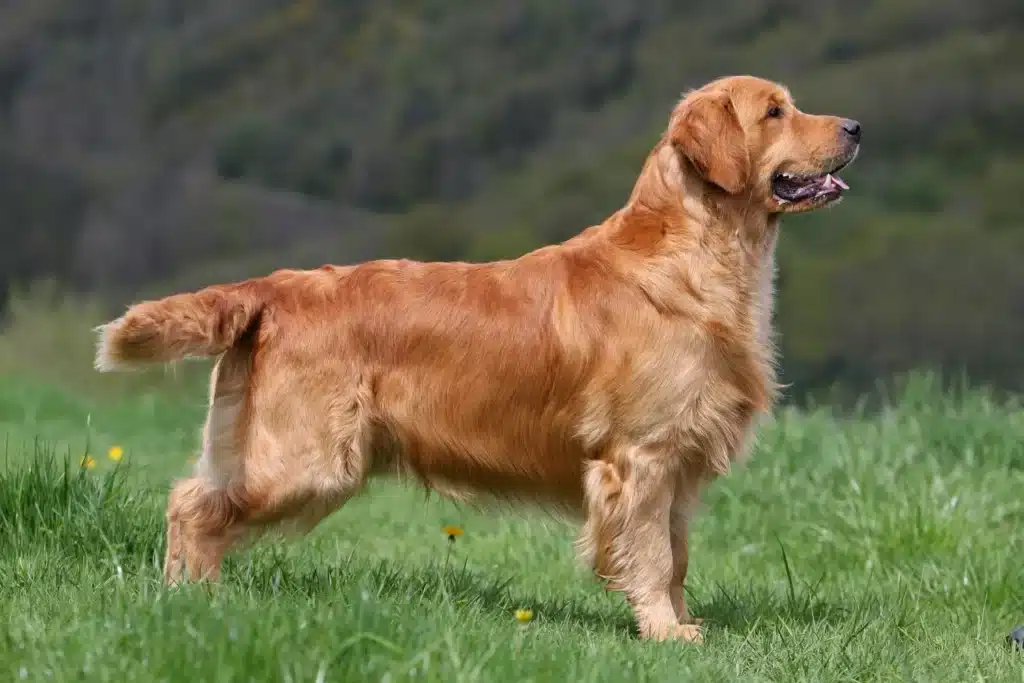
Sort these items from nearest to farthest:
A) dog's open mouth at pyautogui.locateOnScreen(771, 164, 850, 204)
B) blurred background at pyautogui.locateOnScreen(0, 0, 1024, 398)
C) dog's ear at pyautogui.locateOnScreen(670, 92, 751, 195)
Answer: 1. dog's ear at pyautogui.locateOnScreen(670, 92, 751, 195)
2. dog's open mouth at pyautogui.locateOnScreen(771, 164, 850, 204)
3. blurred background at pyautogui.locateOnScreen(0, 0, 1024, 398)

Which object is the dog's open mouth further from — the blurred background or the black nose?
the blurred background

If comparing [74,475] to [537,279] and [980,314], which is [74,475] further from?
[980,314]

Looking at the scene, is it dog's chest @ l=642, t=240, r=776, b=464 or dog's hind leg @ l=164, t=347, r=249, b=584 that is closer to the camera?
dog's chest @ l=642, t=240, r=776, b=464

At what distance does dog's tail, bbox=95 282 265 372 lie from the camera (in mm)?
4359

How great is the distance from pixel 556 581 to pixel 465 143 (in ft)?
20.8

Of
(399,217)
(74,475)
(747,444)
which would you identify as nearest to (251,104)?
(399,217)

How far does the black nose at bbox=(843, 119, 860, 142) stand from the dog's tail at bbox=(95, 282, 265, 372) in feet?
6.73

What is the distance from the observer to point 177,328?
438 cm

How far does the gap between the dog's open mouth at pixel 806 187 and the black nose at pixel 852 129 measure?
0.14 meters

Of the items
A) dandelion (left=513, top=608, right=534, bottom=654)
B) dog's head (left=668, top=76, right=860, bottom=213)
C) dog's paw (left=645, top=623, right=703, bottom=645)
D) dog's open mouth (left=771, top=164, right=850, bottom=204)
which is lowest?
dog's paw (left=645, top=623, right=703, bottom=645)

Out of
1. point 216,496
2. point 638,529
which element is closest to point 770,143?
point 638,529

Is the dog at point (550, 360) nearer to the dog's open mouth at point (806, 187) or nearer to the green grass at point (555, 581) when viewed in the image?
the dog's open mouth at point (806, 187)

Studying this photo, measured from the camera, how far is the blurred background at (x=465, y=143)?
9.72 m

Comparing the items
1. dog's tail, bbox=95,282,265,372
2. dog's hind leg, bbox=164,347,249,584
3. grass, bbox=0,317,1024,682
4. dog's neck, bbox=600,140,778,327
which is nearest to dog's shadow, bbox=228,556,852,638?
grass, bbox=0,317,1024,682
